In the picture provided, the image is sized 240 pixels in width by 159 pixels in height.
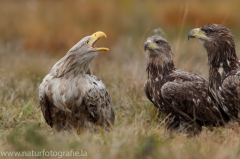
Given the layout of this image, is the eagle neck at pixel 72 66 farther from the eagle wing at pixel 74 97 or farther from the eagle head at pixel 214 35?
the eagle head at pixel 214 35

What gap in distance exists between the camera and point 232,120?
702cm

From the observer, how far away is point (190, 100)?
7480mm

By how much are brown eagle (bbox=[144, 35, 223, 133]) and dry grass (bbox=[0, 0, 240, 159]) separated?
196mm

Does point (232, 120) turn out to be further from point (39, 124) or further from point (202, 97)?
point (39, 124)

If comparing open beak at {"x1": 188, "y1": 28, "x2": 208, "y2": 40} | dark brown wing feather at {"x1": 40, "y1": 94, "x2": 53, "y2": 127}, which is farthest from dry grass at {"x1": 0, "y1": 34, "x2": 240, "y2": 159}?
open beak at {"x1": 188, "y1": 28, "x2": 208, "y2": 40}

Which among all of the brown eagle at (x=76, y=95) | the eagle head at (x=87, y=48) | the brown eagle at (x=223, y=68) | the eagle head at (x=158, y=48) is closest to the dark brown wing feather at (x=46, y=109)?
the brown eagle at (x=76, y=95)

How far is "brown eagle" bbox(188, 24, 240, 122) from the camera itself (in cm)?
664

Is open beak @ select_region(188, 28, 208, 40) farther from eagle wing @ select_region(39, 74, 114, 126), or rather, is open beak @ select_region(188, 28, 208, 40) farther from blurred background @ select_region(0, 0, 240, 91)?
blurred background @ select_region(0, 0, 240, 91)

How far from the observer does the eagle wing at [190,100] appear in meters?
7.43

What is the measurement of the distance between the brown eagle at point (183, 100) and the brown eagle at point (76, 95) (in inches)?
32.2

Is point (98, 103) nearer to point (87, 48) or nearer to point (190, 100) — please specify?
point (87, 48)

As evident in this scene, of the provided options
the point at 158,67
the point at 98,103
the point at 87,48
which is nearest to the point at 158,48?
the point at 158,67

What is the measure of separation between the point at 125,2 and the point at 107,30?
272cm

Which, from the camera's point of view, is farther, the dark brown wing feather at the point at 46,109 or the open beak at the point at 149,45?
the open beak at the point at 149,45
